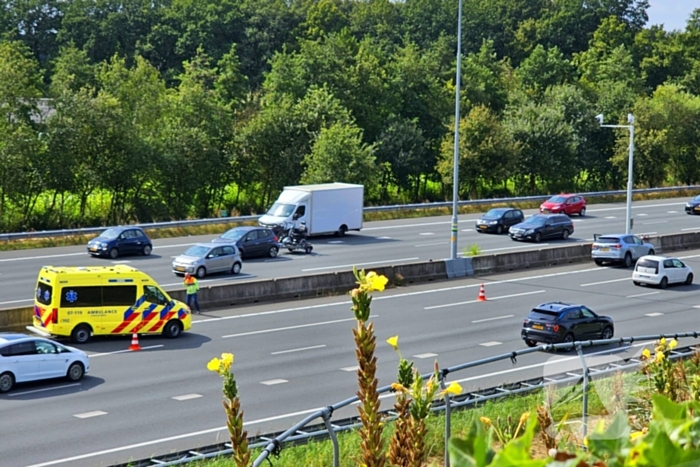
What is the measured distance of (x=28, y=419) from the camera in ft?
65.2

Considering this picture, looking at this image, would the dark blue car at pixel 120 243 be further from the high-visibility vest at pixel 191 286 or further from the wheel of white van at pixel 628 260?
the wheel of white van at pixel 628 260

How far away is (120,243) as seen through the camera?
4075cm

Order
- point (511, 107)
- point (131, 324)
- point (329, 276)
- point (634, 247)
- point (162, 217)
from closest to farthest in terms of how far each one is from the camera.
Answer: point (131, 324)
point (329, 276)
point (634, 247)
point (162, 217)
point (511, 107)

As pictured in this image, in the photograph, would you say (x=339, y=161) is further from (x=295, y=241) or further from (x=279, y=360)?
(x=279, y=360)

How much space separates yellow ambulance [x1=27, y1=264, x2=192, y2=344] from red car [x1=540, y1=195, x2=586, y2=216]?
34276 mm

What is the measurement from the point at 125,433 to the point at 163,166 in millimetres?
38185

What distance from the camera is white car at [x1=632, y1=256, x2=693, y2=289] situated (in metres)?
38.5

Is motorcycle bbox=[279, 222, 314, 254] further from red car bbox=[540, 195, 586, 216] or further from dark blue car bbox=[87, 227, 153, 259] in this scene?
red car bbox=[540, 195, 586, 216]

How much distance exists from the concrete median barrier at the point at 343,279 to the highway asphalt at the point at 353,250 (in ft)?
7.12

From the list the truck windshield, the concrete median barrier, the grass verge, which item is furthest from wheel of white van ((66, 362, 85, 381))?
the truck windshield

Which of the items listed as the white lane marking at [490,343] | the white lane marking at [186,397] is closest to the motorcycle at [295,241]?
the white lane marking at [490,343]

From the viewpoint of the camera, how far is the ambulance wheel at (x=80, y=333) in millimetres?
27000

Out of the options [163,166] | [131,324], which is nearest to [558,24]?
[163,166]

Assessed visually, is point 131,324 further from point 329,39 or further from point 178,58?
point 178,58
